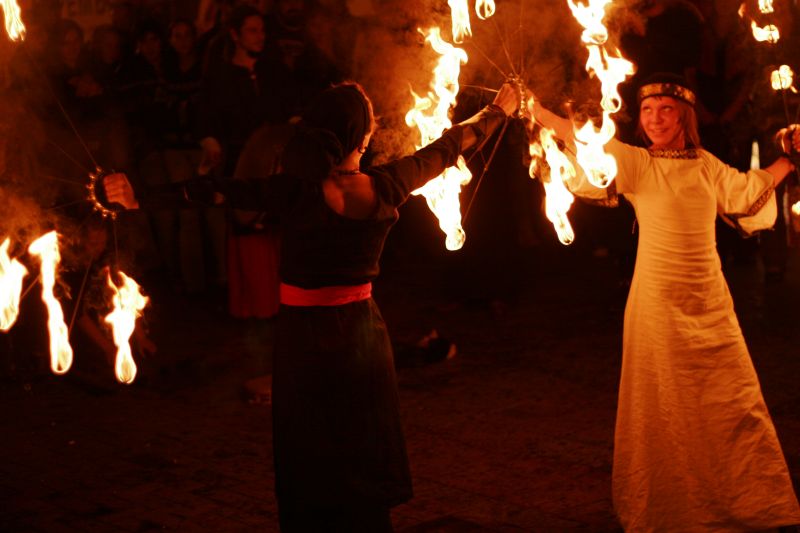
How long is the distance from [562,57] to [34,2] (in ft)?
19.8

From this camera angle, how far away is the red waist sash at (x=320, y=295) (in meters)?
4.24

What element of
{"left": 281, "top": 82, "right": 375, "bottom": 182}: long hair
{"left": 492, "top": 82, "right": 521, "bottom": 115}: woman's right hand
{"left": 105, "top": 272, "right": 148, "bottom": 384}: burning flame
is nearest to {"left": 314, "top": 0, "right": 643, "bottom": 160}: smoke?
{"left": 492, "top": 82, "right": 521, "bottom": 115}: woman's right hand

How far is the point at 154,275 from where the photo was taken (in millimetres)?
11648

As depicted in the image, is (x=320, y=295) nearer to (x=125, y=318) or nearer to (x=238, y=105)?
(x=125, y=318)

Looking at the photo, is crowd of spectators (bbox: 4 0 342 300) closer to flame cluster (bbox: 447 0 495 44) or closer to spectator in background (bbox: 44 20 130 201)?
spectator in background (bbox: 44 20 130 201)

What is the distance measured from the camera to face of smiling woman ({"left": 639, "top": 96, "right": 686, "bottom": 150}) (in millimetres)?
5156

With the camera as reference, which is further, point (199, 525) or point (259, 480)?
point (259, 480)

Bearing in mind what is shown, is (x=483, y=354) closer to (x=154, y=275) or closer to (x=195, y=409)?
(x=195, y=409)

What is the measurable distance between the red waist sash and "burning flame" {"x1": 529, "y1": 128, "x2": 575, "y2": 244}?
1109 mm

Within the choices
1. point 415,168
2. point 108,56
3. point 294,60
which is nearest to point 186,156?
point 108,56

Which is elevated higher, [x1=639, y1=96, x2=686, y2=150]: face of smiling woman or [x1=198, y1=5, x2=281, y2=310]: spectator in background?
[x1=198, y1=5, x2=281, y2=310]: spectator in background

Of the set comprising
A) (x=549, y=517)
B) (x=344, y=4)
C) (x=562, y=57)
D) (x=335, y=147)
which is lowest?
(x=549, y=517)

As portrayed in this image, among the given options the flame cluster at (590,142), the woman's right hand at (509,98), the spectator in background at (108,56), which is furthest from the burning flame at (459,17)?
the spectator in background at (108,56)

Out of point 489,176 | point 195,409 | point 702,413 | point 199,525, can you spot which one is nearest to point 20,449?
point 195,409
